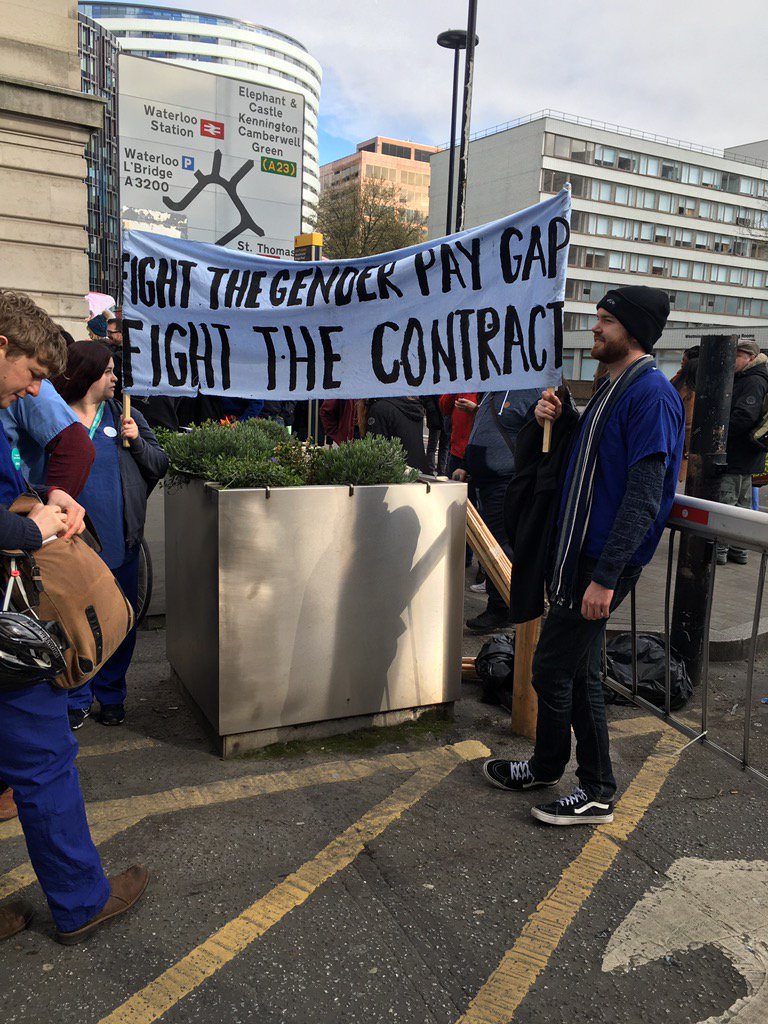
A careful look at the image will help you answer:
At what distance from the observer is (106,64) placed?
69.8 m

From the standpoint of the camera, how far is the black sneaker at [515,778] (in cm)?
344

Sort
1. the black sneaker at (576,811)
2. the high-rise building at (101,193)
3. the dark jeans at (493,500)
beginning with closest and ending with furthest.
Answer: the black sneaker at (576,811)
the dark jeans at (493,500)
the high-rise building at (101,193)

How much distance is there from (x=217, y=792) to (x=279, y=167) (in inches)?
329

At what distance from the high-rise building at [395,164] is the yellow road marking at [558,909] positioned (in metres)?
144

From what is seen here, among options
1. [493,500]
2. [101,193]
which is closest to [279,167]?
[493,500]

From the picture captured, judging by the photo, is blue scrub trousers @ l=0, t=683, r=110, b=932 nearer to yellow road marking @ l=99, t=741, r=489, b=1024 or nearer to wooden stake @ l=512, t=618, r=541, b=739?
yellow road marking @ l=99, t=741, r=489, b=1024

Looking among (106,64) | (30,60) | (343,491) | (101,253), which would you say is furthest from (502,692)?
(101,253)

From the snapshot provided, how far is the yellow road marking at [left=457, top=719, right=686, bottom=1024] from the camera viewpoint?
2.27 m

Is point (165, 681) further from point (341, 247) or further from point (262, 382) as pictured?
point (341, 247)

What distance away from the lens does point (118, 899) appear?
8.40 ft

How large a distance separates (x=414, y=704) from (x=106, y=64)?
80286 mm

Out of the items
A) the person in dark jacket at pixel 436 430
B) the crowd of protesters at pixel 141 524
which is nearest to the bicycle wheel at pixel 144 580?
the crowd of protesters at pixel 141 524

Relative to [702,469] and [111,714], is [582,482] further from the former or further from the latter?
[111,714]

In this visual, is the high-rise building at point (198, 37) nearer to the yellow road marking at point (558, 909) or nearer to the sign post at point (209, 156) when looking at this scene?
the sign post at point (209, 156)
